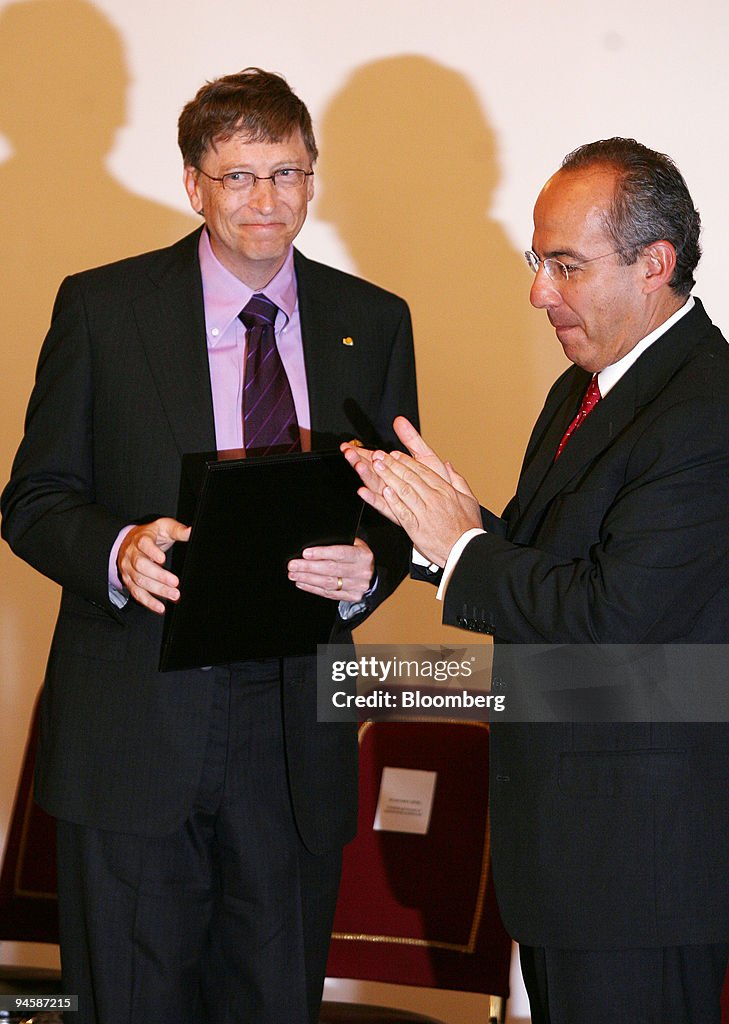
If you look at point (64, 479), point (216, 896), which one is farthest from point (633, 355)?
point (216, 896)

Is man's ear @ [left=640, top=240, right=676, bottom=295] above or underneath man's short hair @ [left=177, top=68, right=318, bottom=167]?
underneath

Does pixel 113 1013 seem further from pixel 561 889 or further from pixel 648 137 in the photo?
pixel 648 137

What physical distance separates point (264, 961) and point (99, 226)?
2.21m

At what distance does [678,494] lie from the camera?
181cm

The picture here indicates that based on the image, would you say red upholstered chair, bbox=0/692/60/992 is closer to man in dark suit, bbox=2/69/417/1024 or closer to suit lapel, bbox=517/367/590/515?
man in dark suit, bbox=2/69/417/1024

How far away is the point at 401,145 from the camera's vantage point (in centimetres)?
351

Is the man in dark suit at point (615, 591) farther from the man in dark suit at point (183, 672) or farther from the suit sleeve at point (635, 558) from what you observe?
the man in dark suit at point (183, 672)

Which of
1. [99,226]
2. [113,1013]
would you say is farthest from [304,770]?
[99,226]

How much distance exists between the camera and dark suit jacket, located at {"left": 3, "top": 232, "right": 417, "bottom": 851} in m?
2.17

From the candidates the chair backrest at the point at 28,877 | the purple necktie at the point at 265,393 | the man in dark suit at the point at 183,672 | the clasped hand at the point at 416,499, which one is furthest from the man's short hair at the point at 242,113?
the chair backrest at the point at 28,877

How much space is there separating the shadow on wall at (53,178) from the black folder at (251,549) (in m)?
1.67

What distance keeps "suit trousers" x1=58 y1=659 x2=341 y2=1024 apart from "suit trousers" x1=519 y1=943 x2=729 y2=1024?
55cm

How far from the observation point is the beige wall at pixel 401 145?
11.2ft

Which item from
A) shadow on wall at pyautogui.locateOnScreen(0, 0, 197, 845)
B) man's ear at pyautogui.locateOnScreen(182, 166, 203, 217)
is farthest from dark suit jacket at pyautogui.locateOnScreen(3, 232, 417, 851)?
shadow on wall at pyautogui.locateOnScreen(0, 0, 197, 845)
